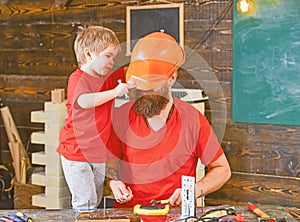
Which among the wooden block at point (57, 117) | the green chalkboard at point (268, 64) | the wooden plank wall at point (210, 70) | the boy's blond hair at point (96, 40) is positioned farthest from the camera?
the wooden block at point (57, 117)

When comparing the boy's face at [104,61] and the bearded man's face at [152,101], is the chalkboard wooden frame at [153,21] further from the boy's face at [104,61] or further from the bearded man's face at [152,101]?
the bearded man's face at [152,101]

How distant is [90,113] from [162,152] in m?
0.46

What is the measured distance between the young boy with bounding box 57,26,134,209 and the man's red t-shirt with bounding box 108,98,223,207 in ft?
0.67

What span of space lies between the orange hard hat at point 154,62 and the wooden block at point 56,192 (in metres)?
→ 1.58

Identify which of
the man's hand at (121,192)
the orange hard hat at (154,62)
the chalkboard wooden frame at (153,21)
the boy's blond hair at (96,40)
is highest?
the chalkboard wooden frame at (153,21)

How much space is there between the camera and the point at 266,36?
3.85 metres

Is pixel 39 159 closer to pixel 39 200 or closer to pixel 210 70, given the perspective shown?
pixel 39 200

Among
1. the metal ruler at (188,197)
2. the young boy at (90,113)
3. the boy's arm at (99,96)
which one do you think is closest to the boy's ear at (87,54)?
the young boy at (90,113)

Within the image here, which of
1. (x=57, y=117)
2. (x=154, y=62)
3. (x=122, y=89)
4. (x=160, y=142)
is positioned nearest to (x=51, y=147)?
(x=57, y=117)

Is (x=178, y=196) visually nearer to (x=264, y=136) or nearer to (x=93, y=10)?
(x=264, y=136)

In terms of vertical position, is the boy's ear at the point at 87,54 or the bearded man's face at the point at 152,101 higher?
the boy's ear at the point at 87,54

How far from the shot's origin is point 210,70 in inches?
163

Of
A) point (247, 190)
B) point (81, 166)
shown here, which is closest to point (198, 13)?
point (247, 190)

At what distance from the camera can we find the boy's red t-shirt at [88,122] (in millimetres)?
3039
